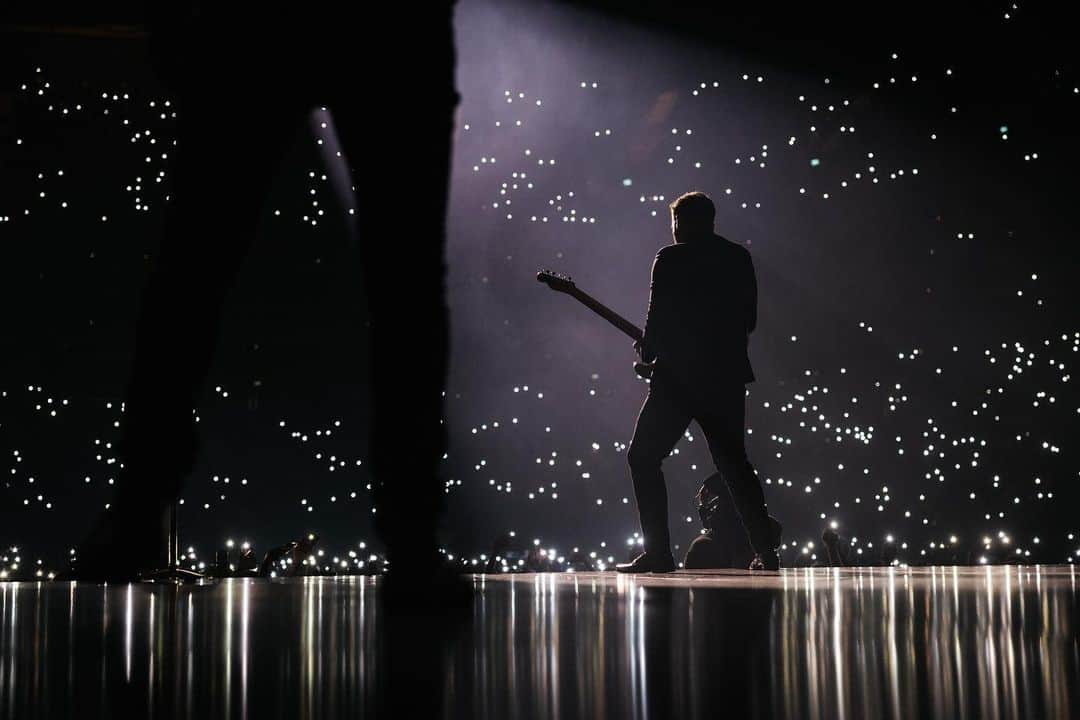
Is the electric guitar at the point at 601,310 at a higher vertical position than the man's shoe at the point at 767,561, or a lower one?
higher

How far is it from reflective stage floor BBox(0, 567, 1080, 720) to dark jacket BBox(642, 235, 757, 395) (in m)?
2.56

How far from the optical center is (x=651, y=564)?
3.24 metres

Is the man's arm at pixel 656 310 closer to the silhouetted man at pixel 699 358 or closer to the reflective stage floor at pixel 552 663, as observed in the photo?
the silhouetted man at pixel 699 358

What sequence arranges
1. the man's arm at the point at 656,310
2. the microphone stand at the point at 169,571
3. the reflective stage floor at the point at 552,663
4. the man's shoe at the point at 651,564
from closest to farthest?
1. the reflective stage floor at the point at 552,663
2. the microphone stand at the point at 169,571
3. the man's shoe at the point at 651,564
4. the man's arm at the point at 656,310

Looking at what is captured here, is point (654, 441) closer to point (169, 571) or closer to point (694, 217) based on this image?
point (694, 217)

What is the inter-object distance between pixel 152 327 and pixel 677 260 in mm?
2371

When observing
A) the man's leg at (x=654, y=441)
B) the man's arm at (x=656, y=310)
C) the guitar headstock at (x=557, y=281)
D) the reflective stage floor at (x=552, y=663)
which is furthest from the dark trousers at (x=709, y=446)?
the reflective stage floor at (x=552, y=663)

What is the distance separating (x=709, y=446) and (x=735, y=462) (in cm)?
11

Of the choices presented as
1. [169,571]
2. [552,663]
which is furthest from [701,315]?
[552,663]

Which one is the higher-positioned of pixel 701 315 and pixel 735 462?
pixel 701 315

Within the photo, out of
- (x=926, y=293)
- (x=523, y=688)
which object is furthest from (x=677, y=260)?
(x=926, y=293)

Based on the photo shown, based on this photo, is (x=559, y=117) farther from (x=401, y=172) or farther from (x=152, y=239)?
(x=401, y=172)

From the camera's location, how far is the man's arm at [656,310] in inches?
133

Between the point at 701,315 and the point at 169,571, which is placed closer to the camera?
the point at 169,571
